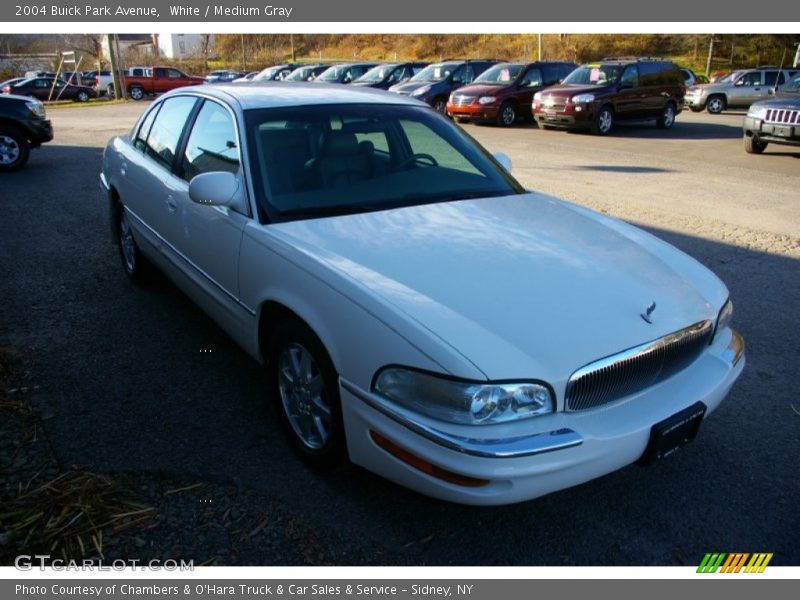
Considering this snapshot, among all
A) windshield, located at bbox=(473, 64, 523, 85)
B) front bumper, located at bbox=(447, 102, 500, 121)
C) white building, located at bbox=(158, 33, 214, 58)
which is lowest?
front bumper, located at bbox=(447, 102, 500, 121)

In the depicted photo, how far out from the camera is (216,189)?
3.18 metres

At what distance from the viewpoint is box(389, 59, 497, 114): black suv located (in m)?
19.6

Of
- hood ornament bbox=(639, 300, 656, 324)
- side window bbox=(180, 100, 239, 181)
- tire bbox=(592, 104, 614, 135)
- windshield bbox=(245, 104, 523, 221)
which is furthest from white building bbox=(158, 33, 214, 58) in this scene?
hood ornament bbox=(639, 300, 656, 324)

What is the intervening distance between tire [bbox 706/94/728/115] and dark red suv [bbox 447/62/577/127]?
6664 mm

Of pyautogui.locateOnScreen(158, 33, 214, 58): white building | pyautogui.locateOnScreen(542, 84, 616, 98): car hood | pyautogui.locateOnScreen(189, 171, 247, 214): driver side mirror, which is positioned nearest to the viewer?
pyautogui.locateOnScreen(189, 171, 247, 214): driver side mirror

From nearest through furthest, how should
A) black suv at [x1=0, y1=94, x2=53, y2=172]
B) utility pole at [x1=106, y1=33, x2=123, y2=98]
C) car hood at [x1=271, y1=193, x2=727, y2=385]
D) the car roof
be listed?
car hood at [x1=271, y1=193, x2=727, y2=385]
the car roof
black suv at [x1=0, y1=94, x2=53, y2=172]
utility pole at [x1=106, y1=33, x2=123, y2=98]

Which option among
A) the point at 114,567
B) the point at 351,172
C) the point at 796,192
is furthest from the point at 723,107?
the point at 114,567

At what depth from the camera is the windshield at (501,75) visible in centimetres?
1808

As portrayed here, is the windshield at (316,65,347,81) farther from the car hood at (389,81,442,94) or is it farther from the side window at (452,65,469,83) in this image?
the side window at (452,65,469,83)

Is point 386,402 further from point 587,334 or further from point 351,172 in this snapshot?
point 351,172

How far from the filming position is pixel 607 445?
2.32 m

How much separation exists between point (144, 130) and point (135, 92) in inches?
1328

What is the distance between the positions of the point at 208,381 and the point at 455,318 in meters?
2.03

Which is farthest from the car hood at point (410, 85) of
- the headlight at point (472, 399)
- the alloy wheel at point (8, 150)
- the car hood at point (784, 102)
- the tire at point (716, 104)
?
the headlight at point (472, 399)
